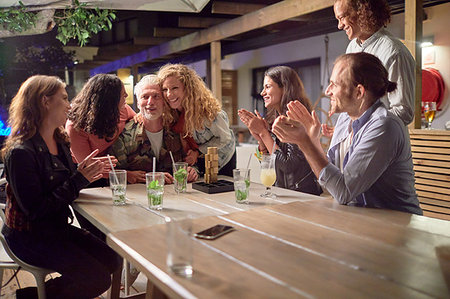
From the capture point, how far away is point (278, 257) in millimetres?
1186

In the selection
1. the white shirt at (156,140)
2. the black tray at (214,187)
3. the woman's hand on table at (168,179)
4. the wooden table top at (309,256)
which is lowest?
the wooden table top at (309,256)

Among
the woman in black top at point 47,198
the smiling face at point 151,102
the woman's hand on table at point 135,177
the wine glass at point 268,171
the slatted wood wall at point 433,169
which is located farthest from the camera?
Result: the slatted wood wall at point 433,169

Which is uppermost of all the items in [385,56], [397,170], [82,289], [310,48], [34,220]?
[310,48]

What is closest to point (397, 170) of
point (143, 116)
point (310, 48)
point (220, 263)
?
point (220, 263)

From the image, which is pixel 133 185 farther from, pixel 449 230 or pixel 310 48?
pixel 310 48

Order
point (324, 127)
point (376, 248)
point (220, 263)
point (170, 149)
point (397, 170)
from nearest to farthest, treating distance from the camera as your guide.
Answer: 1. point (220, 263)
2. point (376, 248)
3. point (397, 170)
4. point (324, 127)
5. point (170, 149)

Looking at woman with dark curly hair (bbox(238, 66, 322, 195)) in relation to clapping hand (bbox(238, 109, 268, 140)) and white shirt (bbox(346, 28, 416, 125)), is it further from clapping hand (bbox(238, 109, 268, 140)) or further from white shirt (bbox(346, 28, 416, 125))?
white shirt (bbox(346, 28, 416, 125))

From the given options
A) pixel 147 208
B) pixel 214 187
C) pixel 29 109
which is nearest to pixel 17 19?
pixel 29 109

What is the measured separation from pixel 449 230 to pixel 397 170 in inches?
15.5

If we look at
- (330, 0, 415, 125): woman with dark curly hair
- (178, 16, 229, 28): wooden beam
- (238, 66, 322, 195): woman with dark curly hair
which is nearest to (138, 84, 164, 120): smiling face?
(238, 66, 322, 195): woman with dark curly hair

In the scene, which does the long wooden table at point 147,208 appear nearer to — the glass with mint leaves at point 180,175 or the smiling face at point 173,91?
the glass with mint leaves at point 180,175

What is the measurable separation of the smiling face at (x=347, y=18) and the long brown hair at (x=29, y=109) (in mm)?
1560

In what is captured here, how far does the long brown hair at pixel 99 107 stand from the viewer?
8.34 feet

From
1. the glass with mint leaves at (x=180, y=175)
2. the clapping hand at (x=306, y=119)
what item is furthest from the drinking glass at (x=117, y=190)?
the clapping hand at (x=306, y=119)
